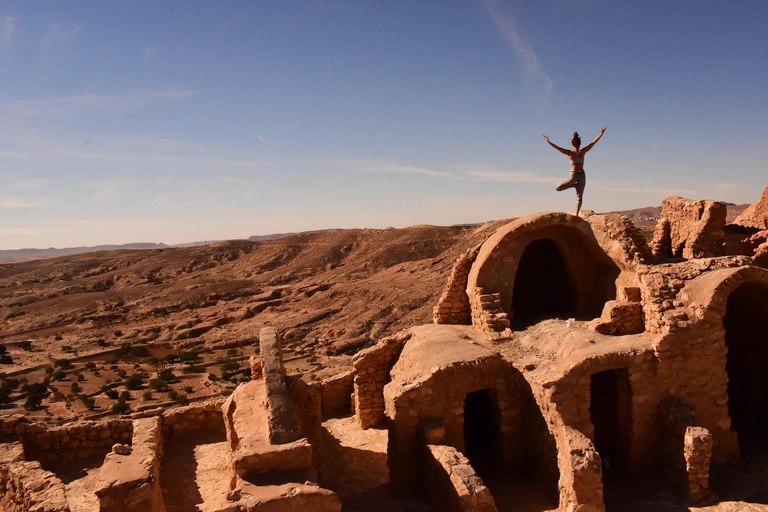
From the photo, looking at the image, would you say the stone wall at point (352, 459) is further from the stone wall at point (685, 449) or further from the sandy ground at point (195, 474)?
the stone wall at point (685, 449)

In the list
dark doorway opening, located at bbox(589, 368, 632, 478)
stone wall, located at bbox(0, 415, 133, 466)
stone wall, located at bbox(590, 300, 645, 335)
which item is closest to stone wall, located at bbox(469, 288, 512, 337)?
stone wall, located at bbox(590, 300, 645, 335)

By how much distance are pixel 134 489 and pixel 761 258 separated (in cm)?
1286

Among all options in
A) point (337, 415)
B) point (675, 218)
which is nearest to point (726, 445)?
point (675, 218)

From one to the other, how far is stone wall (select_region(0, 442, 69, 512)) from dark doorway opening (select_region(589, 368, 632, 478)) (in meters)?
8.33

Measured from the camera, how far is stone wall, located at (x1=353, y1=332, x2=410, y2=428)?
35.2 feet

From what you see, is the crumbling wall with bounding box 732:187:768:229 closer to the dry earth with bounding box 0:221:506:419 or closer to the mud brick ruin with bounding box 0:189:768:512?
the mud brick ruin with bounding box 0:189:768:512

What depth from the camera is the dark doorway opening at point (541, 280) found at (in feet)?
41.8

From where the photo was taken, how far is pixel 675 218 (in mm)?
13469

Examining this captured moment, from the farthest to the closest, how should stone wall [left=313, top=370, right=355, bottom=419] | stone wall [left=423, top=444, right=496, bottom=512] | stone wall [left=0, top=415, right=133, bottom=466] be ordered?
stone wall [left=313, top=370, right=355, bottom=419], stone wall [left=0, top=415, right=133, bottom=466], stone wall [left=423, top=444, right=496, bottom=512]

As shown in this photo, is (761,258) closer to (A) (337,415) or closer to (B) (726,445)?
(B) (726,445)

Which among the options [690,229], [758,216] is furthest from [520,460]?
[758,216]

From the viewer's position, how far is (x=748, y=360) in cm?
1004

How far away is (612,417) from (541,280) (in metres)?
4.49

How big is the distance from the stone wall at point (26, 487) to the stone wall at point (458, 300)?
7684 millimetres
